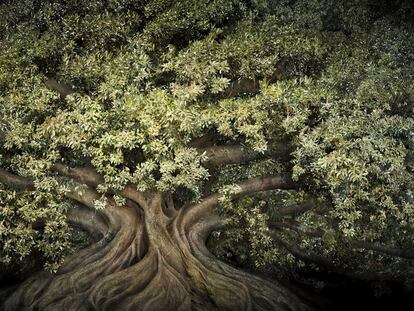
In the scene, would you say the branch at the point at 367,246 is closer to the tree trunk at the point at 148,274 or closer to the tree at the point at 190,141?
the tree at the point at 190,141

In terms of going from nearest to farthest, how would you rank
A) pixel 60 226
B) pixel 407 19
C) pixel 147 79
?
pixel 147 79, pixel 60 226, pixel 407 19

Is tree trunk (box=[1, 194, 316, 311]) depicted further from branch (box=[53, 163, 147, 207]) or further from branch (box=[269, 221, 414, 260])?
branch (box=[269, 221, 414, 260])

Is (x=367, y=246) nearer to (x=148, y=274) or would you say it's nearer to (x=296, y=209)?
(x=296, y=209)

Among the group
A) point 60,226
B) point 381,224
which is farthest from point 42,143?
point 381,224

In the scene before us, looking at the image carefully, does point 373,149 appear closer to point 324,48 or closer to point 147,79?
point 324,48

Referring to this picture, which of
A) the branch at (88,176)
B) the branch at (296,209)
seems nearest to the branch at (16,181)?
the branch at (88,176)
